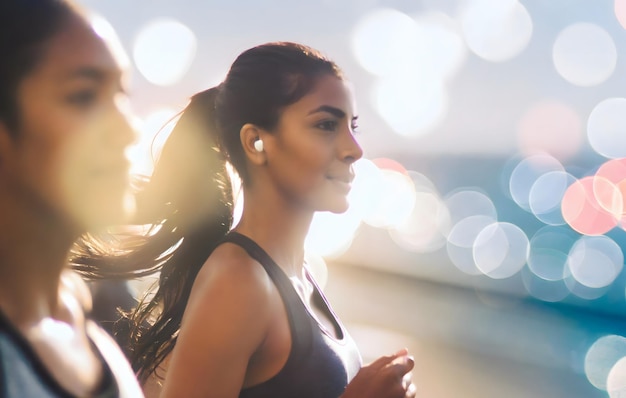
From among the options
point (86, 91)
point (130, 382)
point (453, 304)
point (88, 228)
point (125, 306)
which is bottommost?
point (453, 304)

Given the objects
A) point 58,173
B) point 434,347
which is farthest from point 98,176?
point 434,347

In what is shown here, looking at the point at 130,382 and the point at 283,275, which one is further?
the point at 283,275

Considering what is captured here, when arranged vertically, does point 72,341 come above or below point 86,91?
below

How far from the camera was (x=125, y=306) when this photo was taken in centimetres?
198

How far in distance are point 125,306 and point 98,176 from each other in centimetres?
137

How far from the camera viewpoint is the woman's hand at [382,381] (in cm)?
126

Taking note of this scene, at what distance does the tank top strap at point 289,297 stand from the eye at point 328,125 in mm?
314

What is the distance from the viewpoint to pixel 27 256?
67 cm

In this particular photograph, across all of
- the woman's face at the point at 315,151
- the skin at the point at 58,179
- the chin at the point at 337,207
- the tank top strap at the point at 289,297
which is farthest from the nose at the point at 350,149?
the skin at the point at 58,179

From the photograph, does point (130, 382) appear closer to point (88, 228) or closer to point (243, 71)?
point (88, 228)

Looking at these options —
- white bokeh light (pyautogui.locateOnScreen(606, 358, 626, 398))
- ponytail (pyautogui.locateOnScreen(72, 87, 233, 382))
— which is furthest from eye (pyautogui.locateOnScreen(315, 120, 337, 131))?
white bokeh light (pyautogui.locateOnScreen(606, 358, 626, 398))

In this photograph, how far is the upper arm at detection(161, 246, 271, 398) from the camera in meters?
A: 1.27

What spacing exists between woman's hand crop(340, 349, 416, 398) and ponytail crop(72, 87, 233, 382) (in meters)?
0.54

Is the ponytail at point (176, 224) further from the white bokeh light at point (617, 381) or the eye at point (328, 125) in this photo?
the white bokeh light at point (617, 381)
